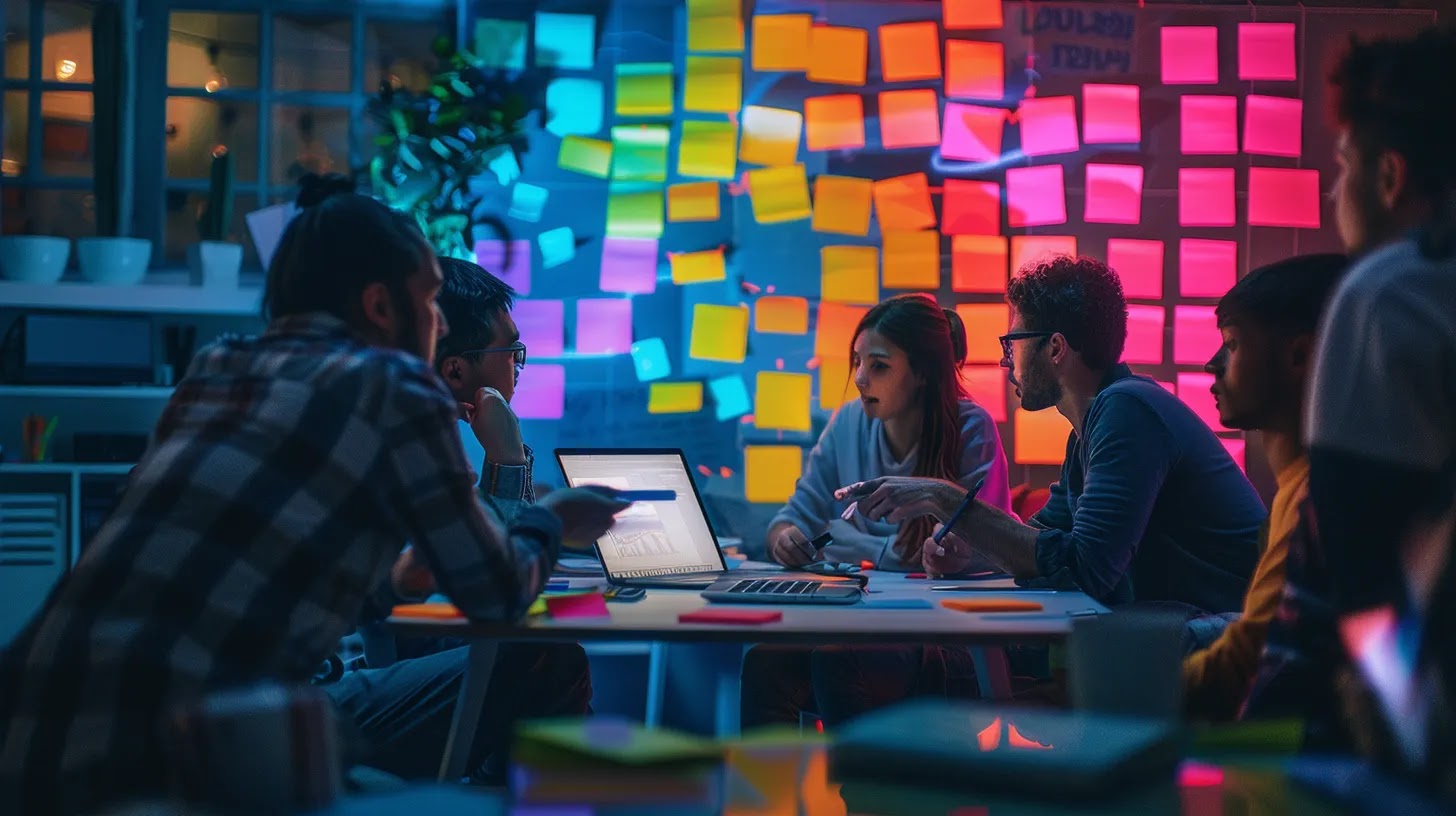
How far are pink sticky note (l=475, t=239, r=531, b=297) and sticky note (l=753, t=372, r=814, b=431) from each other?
33.4 inches

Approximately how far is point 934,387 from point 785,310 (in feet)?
3.72

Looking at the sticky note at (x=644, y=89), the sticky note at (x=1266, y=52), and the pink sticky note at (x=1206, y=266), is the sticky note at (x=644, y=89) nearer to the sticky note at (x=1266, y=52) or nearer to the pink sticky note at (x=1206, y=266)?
the pink sticky note at (x=1206, y=266)

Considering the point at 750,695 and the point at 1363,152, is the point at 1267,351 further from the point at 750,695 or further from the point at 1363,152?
the point at 750,695

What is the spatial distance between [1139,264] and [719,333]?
1.44m

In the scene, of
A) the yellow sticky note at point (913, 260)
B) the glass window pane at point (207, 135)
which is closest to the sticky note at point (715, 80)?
the yellow sticky note at point (913, 260)

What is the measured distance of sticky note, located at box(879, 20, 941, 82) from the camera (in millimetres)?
4309

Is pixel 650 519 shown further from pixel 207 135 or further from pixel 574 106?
pixel 207 135

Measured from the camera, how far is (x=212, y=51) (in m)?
4.48

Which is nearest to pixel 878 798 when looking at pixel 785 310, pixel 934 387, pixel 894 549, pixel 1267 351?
pixel 1267 351

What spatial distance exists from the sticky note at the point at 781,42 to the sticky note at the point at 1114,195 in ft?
3.42

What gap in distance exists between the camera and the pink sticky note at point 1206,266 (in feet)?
14.1

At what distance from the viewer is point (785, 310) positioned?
4.25m

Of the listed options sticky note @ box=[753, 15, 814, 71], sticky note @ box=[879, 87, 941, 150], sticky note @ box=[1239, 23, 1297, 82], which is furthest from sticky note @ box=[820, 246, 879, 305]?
sticky note @ box=[1239, 23, 1297, 82]

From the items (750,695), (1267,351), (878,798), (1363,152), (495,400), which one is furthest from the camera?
(750,695)
